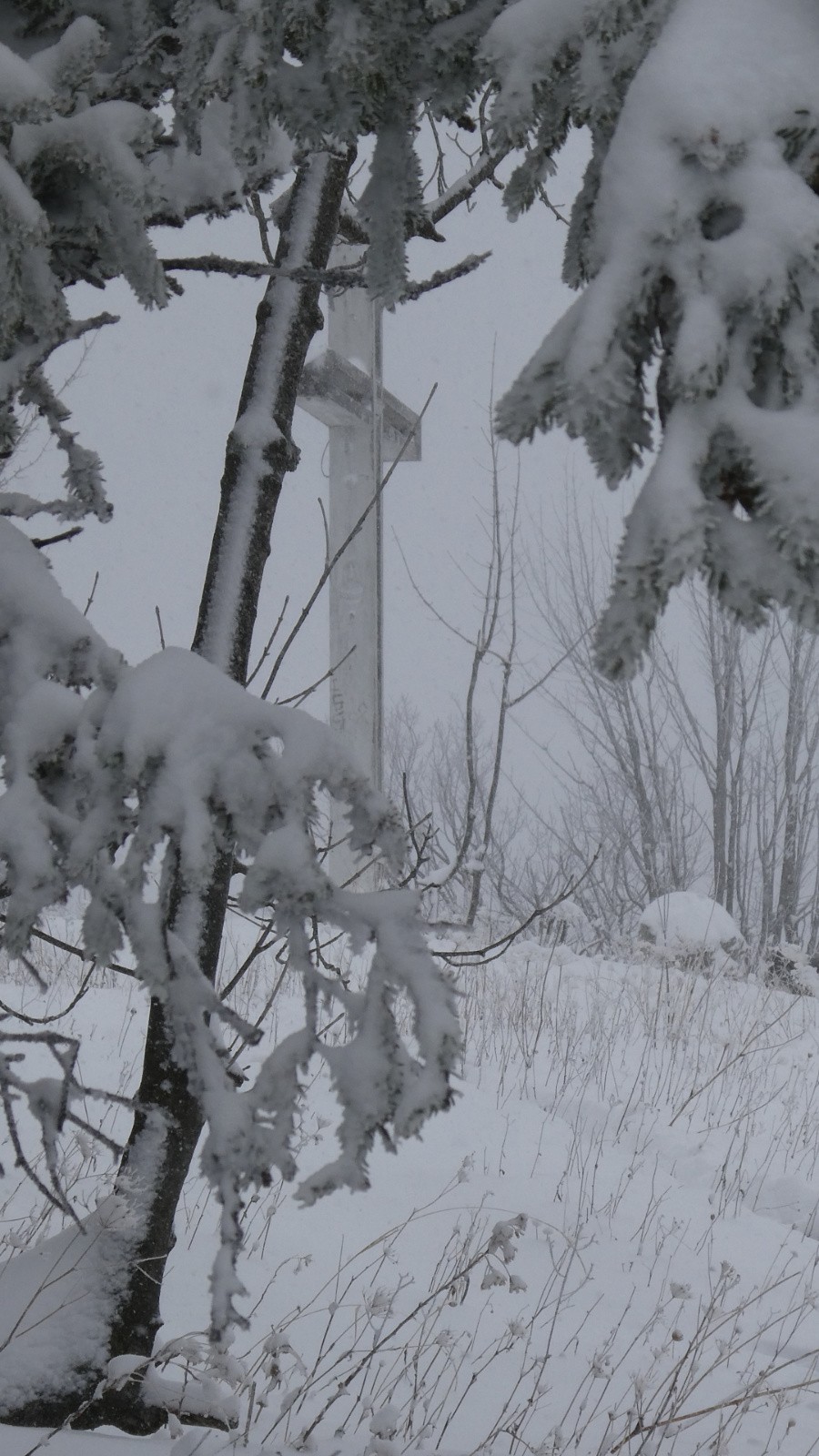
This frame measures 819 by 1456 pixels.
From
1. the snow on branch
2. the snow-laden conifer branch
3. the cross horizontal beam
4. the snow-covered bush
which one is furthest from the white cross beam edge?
the snow-laden conifer branch

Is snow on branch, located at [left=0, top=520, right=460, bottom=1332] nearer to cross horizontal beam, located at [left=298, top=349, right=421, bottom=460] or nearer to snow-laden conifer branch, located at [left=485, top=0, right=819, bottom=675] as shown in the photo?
snow-laden conifer branch, located at [left=485, top=0, right=819, bottom=675]

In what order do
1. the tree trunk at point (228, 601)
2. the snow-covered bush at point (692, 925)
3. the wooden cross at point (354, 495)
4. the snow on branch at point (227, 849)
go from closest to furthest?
the snow on branch at point (227, 849), the tree trunk at point (228, 601), the wooden cross at point (354, 495), the snow-covered bush at point (692, 925)

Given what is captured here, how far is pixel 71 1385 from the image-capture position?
6.18ft

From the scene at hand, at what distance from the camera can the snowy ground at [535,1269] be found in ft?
7.51

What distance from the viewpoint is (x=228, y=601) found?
226cm

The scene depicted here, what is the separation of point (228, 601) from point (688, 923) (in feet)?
22.4

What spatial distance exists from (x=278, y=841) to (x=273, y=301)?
1507 mm

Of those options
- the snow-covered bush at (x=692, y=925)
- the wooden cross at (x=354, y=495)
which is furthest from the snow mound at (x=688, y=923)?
the wooden cross at (x=354, y=495)

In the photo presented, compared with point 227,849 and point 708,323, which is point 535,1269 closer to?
point 227,849

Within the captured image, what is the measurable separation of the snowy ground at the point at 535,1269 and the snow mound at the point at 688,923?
2.26m

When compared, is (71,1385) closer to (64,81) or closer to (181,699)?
(181,699)

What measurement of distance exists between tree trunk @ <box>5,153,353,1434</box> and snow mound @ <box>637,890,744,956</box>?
20.5 ft

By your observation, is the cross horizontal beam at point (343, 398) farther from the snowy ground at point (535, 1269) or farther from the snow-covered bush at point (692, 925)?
the snow-covered bush at point (692, 925)

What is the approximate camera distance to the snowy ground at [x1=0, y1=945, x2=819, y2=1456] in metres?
2.29
